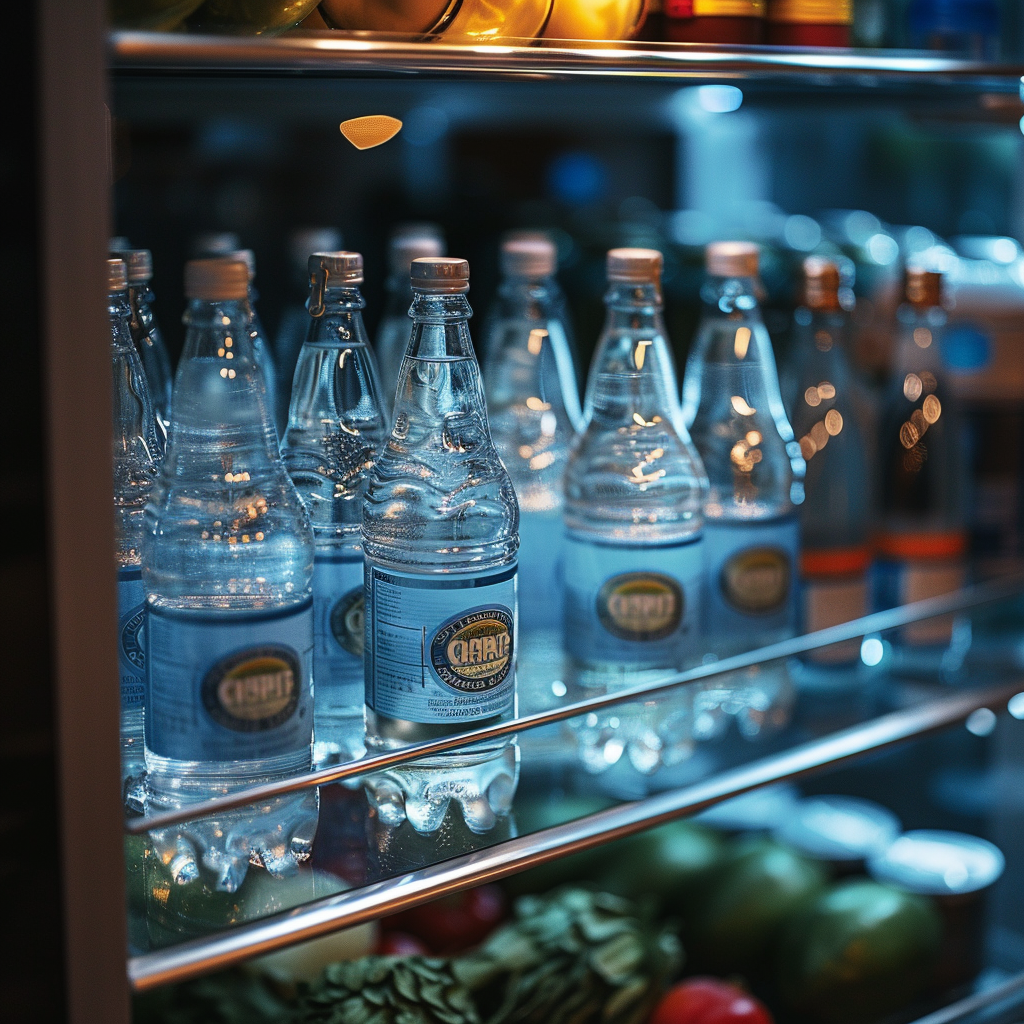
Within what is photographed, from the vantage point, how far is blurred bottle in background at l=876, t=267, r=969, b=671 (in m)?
1.20

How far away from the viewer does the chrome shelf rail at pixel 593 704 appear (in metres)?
0.67

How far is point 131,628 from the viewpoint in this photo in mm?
782

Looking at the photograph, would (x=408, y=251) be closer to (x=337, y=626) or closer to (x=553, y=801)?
(x=337, y=626)

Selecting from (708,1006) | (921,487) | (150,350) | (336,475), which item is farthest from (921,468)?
(150,350)

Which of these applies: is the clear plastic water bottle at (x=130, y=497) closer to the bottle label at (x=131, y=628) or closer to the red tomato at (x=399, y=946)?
the bottle label at (x=131, y=628)

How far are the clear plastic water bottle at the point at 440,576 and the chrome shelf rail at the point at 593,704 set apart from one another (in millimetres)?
27

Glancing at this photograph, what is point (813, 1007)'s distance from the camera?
1.14 meters

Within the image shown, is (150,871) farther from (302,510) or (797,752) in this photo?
(797,752)

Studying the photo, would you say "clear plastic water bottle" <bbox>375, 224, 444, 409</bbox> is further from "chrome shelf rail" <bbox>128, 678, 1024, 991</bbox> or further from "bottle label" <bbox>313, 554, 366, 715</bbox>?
"chrome shelf rail" <bbox>128, 678, 1024, 991</bbox>

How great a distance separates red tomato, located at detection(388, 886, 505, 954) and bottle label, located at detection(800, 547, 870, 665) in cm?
42

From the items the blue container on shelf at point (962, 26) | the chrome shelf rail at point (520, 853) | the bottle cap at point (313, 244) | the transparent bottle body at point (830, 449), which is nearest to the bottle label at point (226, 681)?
the chrome shelf rail at point (520, 853)

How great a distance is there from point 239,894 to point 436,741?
153 millimetres

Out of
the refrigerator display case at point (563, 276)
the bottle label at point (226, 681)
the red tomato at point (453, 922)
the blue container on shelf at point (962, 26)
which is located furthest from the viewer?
the red tomato at point (453, 922)

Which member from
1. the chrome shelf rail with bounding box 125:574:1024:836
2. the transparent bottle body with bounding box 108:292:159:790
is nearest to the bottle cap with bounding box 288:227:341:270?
the transparent bottle body with bounding box 108:292:159:790
